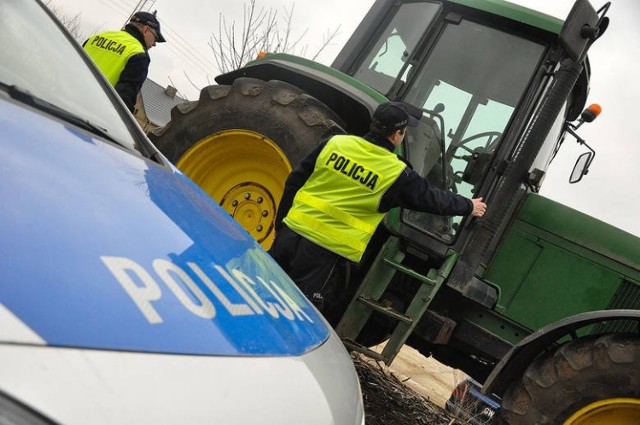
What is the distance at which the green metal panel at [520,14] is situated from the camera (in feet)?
13.1

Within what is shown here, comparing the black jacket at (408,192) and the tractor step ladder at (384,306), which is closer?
the black jacket at (408,192)

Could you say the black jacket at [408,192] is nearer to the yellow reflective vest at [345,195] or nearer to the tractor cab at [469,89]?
the yellow reflective vest at [345,195]

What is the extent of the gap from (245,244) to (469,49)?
2758 mm

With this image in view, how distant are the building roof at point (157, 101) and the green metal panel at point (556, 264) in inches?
1167

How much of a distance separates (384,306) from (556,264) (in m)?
1.42

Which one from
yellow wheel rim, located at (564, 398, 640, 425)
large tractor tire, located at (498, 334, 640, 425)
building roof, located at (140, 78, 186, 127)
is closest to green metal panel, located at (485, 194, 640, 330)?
large tractor tire, located at (498, 334, 640, 425)

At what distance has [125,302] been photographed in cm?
92

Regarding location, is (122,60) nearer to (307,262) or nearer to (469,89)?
(307,262)

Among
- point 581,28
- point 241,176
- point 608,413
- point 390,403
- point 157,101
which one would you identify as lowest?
point 390,403

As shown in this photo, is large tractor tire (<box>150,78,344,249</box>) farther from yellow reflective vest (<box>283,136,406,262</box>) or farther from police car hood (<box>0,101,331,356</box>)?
police car hood (<box>0,101,331,356</box>)

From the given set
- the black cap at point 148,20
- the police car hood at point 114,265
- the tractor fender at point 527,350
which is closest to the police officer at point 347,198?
the tractor fender at point 527,350

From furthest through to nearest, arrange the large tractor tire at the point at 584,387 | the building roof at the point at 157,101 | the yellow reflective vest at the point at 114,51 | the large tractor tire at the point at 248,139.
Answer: the building roof at the point at 157,101 → the yellow reflective vest at the point at 114,51 → the large tractor tire at the point at 248,139 → the large tractor tire at the point at 584,387

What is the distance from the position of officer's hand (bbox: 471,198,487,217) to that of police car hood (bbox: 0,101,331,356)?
2090 millimetres

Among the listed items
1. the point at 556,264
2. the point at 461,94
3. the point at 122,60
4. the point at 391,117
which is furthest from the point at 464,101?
the point at 122,60
